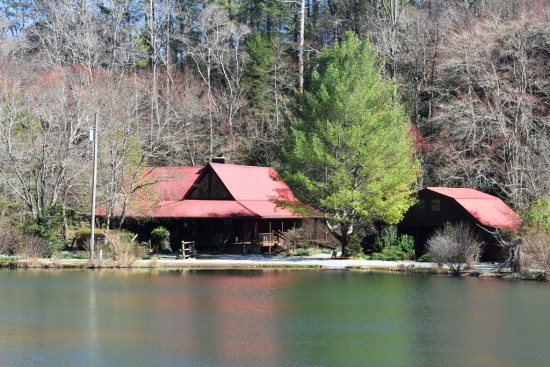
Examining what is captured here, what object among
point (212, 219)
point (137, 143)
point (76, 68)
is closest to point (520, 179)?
point (212, 219)

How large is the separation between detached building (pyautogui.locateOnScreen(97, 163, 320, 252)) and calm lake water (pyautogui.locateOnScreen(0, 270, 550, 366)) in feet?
41.3

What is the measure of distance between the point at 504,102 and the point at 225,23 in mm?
25909

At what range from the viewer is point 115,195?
49.7m

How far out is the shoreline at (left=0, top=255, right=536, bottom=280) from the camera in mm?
41625

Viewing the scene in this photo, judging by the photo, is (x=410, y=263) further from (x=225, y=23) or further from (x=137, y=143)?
(x=225, y=23)

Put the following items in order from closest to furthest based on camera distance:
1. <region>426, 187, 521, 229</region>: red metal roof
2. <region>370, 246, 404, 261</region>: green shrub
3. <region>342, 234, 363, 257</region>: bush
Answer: <region>426, 187, 521, 229</region>: red metal roof, <region>370, 246, 404, 261</region>: green shrub, <region>342, 234, 363, 257</region>: bush

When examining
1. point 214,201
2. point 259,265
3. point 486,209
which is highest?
point 214,201

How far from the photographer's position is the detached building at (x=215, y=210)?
51.6 meters

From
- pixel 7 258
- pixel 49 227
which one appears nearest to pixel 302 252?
pixel 49 227

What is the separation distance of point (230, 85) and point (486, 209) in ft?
103

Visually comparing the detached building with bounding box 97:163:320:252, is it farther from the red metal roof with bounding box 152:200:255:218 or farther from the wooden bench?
the wooden bench

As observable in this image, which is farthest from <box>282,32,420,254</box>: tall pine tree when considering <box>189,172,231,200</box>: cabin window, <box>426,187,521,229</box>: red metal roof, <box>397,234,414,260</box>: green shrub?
<box>189,172,231,200</box>: cabin window

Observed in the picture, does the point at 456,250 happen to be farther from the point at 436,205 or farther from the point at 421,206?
the point at 421,206

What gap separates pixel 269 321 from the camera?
26.6m
